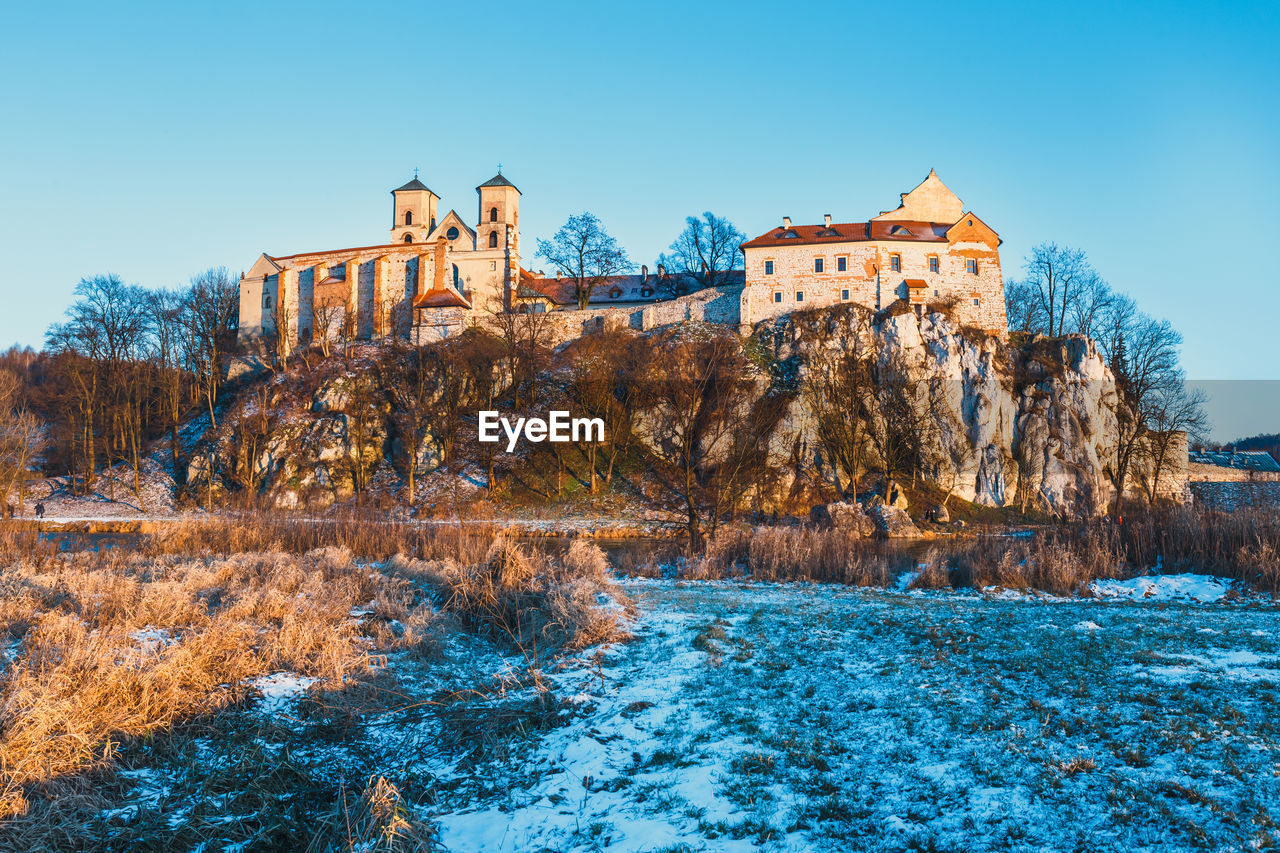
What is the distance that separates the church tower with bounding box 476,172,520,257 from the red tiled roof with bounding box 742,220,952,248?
21424 millimetres

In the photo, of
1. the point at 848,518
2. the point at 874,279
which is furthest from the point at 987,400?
the point at 848,518

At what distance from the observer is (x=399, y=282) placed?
56312 millimetres

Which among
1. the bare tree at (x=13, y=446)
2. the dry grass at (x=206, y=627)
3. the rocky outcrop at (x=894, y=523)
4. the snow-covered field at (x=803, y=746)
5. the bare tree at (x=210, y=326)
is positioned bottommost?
the rocky outcrop at (x=894, y=523)

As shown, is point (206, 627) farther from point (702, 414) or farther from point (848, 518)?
point (702, 414)

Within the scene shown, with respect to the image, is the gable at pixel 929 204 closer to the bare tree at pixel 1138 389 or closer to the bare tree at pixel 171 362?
the bare tree at pixel 1138 389

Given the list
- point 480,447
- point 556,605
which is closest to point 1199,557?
point 556,605

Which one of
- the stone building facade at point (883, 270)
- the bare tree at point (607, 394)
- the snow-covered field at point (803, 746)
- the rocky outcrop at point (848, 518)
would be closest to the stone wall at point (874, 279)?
the stone building facade at point (883, 270)

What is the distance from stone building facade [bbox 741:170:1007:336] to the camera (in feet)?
155

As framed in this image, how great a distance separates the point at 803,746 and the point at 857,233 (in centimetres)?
4805

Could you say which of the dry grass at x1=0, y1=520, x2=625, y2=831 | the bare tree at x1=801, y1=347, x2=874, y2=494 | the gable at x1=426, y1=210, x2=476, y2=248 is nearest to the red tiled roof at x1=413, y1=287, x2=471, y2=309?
the gable at x1=426, y1=210, x2=476, y2=248

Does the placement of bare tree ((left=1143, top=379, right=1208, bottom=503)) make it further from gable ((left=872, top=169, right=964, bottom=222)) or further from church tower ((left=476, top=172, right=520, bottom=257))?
church tower ((left=476, top=172, right=520, bottom=257))

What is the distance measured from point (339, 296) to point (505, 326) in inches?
690

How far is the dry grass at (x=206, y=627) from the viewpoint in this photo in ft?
18.1

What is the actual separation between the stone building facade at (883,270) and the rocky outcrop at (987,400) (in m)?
3.64
